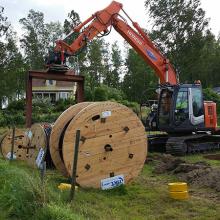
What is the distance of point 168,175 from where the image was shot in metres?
11.7

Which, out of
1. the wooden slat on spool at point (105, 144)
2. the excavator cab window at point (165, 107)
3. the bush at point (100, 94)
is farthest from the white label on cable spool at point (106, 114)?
the bush at point (100, 94)

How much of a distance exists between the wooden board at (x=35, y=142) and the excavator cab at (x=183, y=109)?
5953 millimetres

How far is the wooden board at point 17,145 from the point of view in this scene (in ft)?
43.6

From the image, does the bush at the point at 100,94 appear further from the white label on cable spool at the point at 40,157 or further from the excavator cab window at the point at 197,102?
the white label on cable spool at the point at 40,157

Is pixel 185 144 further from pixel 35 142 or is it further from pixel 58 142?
pixel 58 142

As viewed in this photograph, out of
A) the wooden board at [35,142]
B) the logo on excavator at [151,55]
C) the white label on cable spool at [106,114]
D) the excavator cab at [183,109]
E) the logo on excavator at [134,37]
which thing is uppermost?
the logo on excavator at [134,37]

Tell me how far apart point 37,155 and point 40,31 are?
59135 millimetres

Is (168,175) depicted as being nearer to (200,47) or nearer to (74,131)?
(74,131)

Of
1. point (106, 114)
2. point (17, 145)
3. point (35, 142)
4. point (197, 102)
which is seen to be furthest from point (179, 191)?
point (197, 102)

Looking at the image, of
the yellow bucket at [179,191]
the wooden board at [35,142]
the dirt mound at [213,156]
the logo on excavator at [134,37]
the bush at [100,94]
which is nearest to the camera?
the yellow bucket at [179,191]

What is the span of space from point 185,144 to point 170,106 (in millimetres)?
1415

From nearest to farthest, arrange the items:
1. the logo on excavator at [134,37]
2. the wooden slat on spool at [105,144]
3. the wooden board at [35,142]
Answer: the wooden slat on spool at [105,144] → the wooden board at [35,142] → the logo on excavator at [134,37]

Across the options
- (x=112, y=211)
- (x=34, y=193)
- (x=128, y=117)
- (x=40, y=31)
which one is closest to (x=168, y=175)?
(x=128, y=117)

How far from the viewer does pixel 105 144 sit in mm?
9367
